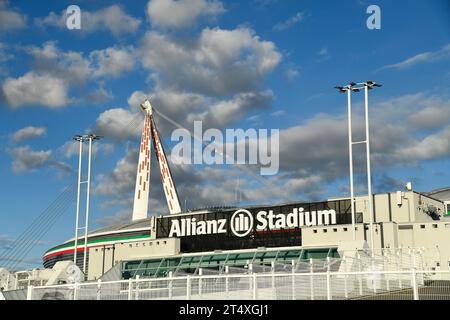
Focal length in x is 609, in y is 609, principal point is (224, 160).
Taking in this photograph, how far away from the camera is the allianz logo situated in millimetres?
58531

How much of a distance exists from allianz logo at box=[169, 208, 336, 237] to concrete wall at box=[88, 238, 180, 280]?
61.9 inches

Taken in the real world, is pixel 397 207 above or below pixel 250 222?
above

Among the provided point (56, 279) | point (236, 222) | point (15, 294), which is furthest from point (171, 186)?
point (15, 294)

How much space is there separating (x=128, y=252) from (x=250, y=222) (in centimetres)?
1534

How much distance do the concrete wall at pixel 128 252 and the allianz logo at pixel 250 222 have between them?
1.57m

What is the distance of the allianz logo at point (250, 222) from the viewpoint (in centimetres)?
5853

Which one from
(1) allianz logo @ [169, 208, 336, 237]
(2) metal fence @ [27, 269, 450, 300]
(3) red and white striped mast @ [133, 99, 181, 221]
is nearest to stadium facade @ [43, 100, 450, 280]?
(1) allianz logo @ [169, 208, 336, 237]

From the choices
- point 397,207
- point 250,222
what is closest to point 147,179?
point 250,222

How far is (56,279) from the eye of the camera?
51406mm

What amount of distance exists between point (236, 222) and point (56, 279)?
1984 cm

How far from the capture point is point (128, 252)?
2707 inches

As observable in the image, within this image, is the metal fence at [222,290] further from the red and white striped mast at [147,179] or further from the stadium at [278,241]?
the red and white striped mast at [147,179]

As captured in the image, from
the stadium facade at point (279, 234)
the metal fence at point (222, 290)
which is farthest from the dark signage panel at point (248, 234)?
the metal fence at point (222, 290)

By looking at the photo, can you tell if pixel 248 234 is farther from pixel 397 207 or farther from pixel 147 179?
pixel 147 179
